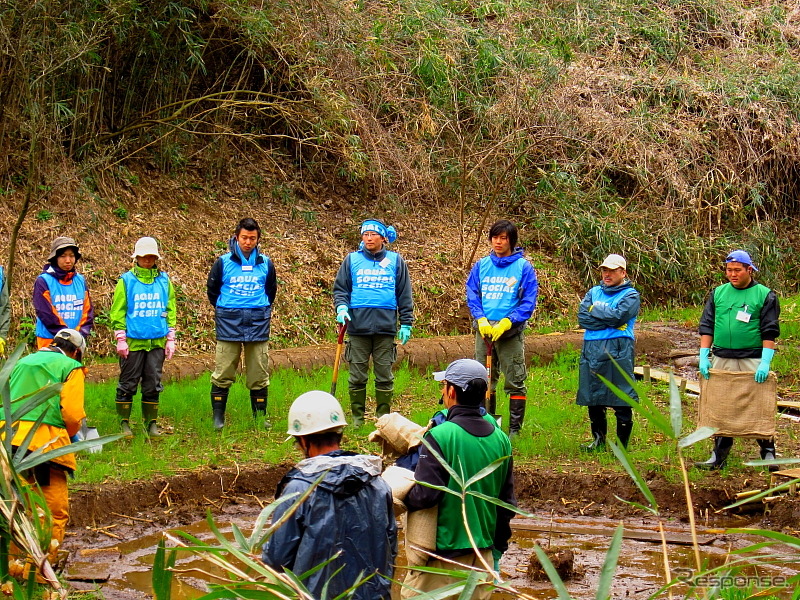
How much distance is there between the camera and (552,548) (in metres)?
6.34

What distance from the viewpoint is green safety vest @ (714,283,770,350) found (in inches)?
292

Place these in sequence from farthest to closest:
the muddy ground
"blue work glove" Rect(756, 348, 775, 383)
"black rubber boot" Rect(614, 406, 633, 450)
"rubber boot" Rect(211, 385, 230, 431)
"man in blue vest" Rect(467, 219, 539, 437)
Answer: "rubber boot" Rect(211, 385, 230, 431)
"man in blue vest" Rect(467, 219, 539, 437)
"black rubber boot" Rect(614, 406, 633, 450)
"blue work glove" Rect(756, 348, 775, 383)
the muddy ground

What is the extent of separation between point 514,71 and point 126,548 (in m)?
11.3

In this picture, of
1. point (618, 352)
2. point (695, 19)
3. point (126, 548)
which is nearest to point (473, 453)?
point (126, 548)

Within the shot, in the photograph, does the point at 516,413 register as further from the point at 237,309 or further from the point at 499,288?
the point at 237,309

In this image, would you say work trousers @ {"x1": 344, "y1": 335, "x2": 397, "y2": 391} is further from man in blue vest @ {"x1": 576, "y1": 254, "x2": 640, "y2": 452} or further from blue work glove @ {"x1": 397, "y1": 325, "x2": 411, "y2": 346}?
man in blue vest @ {"x1": 576, "y1": 254, "x2": 640, "y2": 452}

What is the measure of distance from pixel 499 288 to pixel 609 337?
1.07m

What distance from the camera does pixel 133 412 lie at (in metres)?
8.68

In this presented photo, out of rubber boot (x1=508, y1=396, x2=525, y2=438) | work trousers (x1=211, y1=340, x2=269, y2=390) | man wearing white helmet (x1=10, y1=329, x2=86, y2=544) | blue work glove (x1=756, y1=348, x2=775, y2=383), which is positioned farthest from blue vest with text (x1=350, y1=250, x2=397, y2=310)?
man wearing white helmet (x1=10, y1=329, x2=86, y2=544)

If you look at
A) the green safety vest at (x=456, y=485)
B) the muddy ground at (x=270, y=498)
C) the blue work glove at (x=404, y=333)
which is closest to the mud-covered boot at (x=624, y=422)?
the muddy ground at (x=270, y=498)

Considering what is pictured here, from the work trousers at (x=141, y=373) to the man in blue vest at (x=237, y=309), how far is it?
1.73 ft

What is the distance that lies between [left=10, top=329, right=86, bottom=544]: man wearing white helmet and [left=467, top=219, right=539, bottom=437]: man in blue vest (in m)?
3.83

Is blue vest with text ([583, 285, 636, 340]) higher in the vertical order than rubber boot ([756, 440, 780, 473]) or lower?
higher

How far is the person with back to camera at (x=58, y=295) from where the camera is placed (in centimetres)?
762
